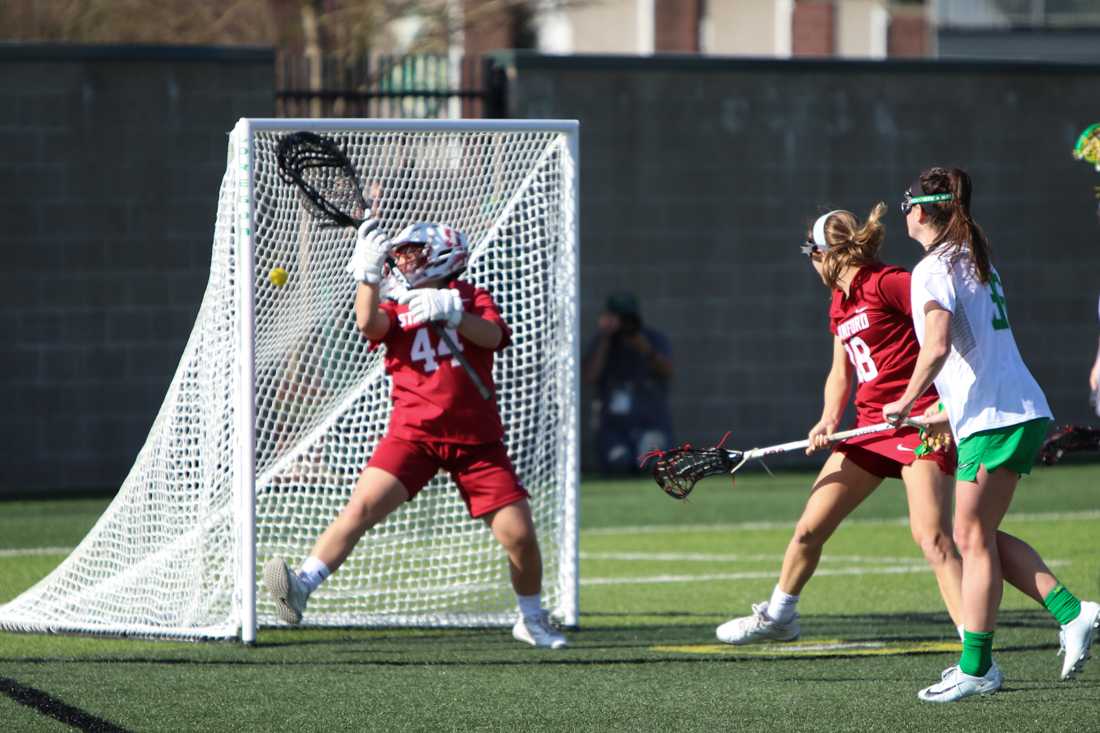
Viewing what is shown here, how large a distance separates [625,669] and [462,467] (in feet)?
3.41

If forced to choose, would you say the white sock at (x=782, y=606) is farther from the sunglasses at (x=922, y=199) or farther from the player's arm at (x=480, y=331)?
the sunglasses at (x=922, y=199)

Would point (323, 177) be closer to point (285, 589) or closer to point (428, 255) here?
point (428, 255)

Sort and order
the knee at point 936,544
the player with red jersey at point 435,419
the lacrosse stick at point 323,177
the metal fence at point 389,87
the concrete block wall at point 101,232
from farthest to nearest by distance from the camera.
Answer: the metal fence at point 389,87 < the concrete block wall at point 101,232 < the lacrosse stick at point 323,177 < the player with red jersey at point 435,419 < the knee at point 936,544

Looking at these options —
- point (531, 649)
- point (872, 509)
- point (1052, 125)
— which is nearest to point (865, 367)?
point (531, 649)

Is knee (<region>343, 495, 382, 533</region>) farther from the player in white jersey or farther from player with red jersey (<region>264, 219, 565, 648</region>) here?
the player in white jersey

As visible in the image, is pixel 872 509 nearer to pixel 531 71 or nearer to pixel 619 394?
pixel 619 394

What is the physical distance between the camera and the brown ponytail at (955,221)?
6.32m

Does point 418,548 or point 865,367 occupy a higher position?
point 865,367

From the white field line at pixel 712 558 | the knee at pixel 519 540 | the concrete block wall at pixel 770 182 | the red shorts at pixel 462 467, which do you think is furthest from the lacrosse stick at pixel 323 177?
the concrete block wall at pixel 770 182

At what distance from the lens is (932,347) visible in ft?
20.1

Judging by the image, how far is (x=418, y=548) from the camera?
914 centimetres

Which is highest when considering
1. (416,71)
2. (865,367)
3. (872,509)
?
(416,71)

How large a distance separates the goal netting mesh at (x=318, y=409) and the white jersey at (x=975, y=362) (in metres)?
2.51

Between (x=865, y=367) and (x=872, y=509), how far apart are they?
265 inches
